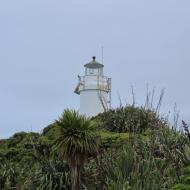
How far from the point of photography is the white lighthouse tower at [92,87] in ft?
102

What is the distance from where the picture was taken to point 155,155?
46.3 ft

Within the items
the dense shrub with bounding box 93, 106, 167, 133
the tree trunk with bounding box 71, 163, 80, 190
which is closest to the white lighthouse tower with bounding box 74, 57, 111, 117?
the dense shrub with bounding box 93, 106, 167, 133

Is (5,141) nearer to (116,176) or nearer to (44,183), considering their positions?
(44,183)

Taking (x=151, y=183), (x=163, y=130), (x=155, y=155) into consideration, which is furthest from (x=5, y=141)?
(x=151, y=183)

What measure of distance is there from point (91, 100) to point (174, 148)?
1762 centimetres

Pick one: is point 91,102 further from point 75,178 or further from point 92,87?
point 75,178

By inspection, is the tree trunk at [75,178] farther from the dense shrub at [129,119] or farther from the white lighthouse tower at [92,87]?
the white lighthouse tower at [92,87]

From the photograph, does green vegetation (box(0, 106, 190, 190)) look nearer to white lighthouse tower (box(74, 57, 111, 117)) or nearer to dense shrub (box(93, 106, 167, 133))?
dense shrub (box(93, 106, 167, 133))

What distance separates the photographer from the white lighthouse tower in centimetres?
3117

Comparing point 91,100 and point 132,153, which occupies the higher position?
point 91,100

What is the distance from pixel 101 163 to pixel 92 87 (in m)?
17.7

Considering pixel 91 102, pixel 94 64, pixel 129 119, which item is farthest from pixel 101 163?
pixel 94 64

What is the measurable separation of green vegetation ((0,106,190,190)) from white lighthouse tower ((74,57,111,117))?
12127mm

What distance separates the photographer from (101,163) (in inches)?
558
